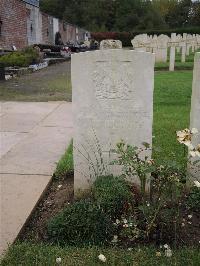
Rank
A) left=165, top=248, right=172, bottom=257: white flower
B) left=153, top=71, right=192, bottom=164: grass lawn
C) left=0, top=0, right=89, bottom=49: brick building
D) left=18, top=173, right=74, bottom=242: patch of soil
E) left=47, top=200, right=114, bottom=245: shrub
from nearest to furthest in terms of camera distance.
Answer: left=165, top=248, right=172, bottom=257: white flower < left=47, top=200, right=114, bottom=245: shrub < left=18, top=173, right=74, bottom=242: patch of soil < left=153, top=71, right=192, bottom=164: grass lawn < left=0, top=0, right=89, bottom=49: brick building

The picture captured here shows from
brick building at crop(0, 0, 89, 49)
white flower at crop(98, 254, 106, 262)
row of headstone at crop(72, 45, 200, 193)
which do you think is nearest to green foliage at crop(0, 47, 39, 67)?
brick building at crop(0, 0, 89, 49)

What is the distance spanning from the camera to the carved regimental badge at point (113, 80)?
3707 millimetres

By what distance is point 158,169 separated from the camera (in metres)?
3.51

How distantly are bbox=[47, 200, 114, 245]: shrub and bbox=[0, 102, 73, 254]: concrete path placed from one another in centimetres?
36

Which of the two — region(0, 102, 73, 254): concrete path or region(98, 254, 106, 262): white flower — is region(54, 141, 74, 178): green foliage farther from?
region(98, 254, 106, 262): white flower

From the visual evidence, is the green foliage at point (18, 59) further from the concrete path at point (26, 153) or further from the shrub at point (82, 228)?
the shrub at point (82, 228)

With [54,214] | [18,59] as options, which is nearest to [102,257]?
[54,214]

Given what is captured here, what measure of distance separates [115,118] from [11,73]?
37.0 ft

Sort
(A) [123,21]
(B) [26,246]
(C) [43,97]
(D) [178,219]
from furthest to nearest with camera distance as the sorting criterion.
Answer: (A) [123,21], (C) [43,97], (D) [178,219], (B) [26,246]

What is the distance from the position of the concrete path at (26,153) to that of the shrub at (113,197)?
0.68 m

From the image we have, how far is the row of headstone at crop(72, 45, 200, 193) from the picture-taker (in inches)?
145

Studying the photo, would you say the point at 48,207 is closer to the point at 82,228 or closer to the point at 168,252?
the point at 82,228

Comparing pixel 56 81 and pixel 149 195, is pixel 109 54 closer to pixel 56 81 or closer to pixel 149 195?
pixel 149 195

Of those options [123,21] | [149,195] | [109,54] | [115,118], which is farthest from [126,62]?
[123,21]
